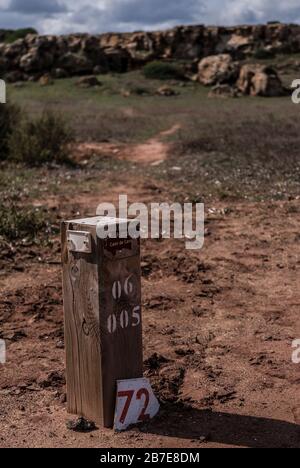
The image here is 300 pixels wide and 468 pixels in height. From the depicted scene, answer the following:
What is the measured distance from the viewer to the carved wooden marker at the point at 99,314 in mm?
3221

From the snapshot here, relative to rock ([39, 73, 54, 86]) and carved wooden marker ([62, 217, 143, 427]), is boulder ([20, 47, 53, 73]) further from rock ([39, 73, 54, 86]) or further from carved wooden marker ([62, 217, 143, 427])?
carved wooden marker ([62, 217, 143, 427])

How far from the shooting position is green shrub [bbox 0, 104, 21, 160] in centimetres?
1313

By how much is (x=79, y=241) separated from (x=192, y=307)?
2205mm

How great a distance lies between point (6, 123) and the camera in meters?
13.7

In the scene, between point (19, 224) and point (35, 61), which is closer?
point (19, 224)

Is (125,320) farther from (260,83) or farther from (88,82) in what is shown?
(88,82)

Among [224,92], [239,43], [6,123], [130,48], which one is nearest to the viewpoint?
[6,123]

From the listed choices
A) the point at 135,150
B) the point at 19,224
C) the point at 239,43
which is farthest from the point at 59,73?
the point at 19,224

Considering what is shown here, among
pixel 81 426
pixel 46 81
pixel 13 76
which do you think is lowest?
pixel 81 426

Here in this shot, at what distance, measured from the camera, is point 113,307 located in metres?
3.27

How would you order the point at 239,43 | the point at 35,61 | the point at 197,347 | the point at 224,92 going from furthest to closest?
the point at 239,43, the point at 35,61, the point at 224,92, the point at 197,347

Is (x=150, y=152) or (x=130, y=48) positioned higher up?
(x=130, y=48)
